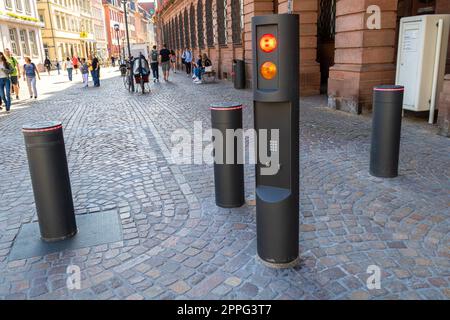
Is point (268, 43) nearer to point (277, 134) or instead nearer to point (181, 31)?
point (277, 134)

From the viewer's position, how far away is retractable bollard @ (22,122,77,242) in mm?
3838

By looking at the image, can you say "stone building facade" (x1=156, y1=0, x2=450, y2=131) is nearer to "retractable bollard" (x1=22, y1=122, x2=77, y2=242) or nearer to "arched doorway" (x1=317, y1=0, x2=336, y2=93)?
"arched doorway" (x1=317, y1=0, x2=336, y2=93)

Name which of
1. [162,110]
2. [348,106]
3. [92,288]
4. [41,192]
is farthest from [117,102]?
[92,288]

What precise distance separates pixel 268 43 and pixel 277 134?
66cm

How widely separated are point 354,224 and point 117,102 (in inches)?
508

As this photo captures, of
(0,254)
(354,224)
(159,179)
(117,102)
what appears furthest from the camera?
(117,102)

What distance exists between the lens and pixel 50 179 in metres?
3.94

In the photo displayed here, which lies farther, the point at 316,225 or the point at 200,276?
the point at 316,225

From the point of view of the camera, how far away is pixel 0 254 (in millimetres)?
3938

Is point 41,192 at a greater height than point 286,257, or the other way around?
point 41,192

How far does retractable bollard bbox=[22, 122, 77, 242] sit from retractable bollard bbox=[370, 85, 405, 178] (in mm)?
3746

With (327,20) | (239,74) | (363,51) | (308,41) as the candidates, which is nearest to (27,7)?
(239,74)
